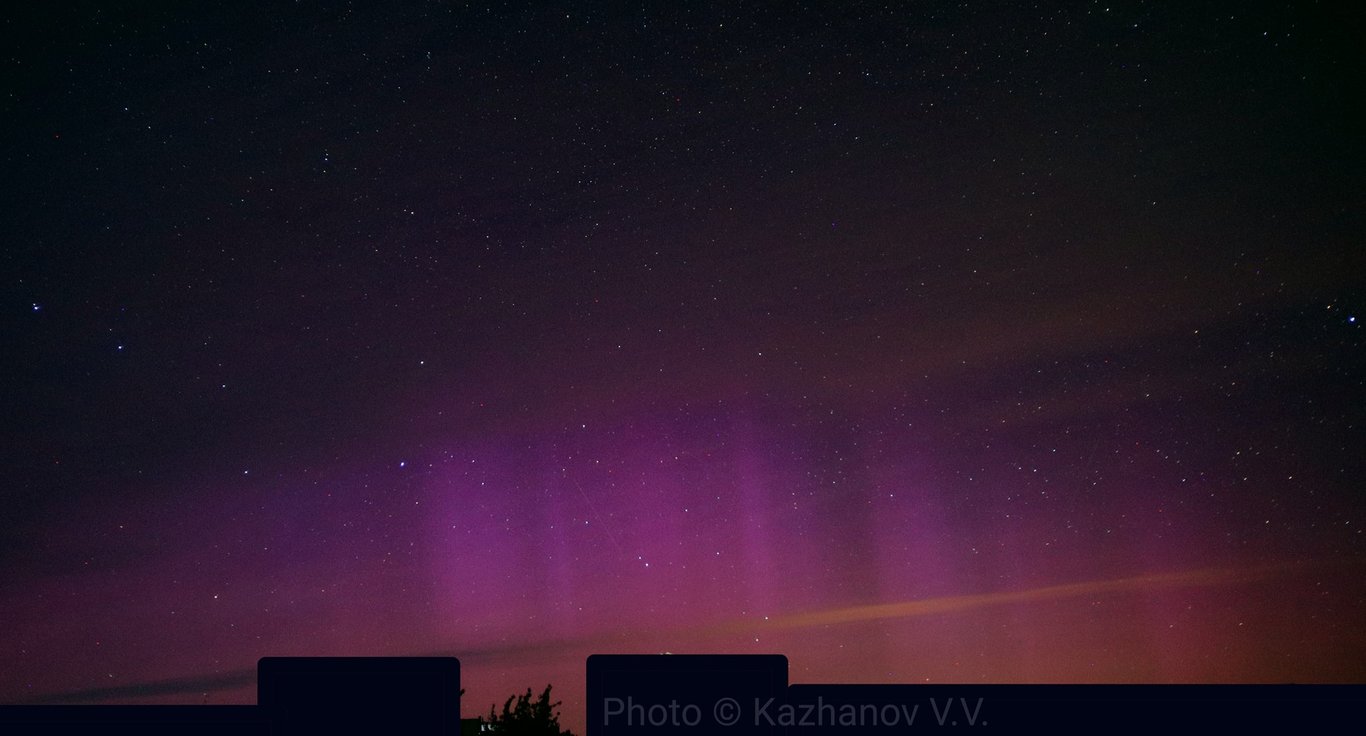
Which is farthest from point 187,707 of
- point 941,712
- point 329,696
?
point 941,712

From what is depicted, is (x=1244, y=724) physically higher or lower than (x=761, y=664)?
lower

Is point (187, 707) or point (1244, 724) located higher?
point (187, 707)

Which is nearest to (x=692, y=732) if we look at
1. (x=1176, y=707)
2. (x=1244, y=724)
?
(x=1176, y=707)

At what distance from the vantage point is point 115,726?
5754 mm

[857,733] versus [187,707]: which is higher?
[187,707]

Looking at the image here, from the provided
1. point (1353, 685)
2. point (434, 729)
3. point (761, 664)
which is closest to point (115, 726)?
point (434, 729)

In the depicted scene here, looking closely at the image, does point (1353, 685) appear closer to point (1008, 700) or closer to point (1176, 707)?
point (1176, 707)

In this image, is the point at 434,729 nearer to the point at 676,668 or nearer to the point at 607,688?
the point at 607,688

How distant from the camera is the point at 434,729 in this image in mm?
5449

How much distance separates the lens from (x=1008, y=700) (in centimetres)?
570

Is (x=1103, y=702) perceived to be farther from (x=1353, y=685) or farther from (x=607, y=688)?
(x=607, y=688)

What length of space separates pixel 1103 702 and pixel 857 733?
1360 millimetres

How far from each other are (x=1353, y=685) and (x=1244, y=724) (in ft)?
2.05

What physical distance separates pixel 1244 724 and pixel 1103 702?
0.78m
